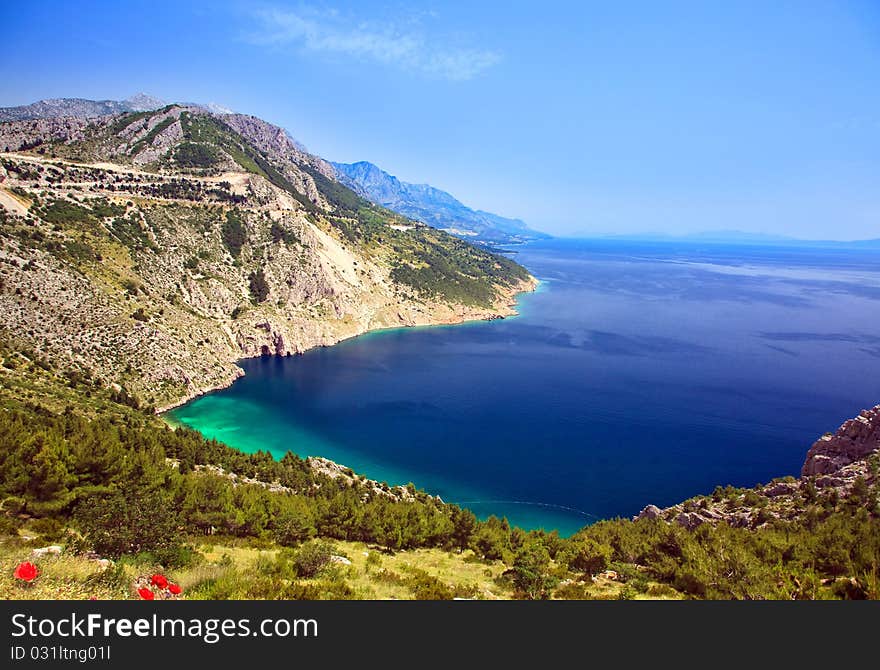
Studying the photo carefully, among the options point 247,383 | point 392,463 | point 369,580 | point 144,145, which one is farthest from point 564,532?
point 144,145

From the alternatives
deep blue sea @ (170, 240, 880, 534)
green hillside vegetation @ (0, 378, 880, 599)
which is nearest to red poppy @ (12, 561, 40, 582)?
green hillside vegetation @ (0, 378, 880, 599)

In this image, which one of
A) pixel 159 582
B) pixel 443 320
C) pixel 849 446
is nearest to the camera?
pixel 159 582

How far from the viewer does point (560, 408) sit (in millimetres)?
75875

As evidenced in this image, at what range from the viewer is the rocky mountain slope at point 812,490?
3109 cm

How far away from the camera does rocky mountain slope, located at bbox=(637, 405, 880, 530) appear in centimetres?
3109

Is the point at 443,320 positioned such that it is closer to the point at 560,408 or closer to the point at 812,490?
the point at 560,408

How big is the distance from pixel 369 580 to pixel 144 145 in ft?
548

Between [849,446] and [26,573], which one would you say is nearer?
[26,573]

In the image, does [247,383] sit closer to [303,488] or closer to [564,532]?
[303,488]

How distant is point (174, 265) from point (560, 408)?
83.1m

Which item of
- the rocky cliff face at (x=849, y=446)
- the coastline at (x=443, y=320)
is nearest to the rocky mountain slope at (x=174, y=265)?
the coastline at (x=443, y=320)

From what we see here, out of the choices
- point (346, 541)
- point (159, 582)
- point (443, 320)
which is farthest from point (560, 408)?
point (443, 320)

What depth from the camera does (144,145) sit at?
141125 mm

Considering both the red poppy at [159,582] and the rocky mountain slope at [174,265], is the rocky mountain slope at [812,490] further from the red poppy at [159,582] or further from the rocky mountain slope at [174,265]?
the rocky mountain slope at [174,265]
